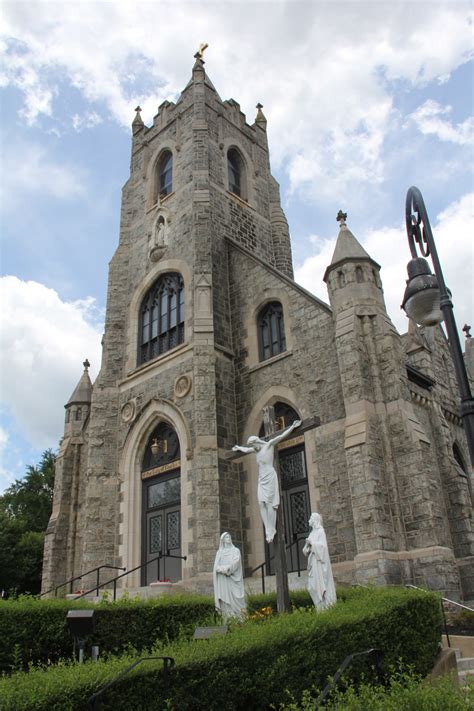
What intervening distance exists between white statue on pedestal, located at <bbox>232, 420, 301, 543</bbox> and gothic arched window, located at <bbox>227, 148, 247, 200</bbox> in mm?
15162

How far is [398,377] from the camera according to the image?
48.3 ft

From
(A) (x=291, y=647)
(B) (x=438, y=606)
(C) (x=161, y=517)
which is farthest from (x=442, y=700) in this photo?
(C) (x=161, y=517)

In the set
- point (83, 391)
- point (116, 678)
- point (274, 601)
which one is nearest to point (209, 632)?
point (116, 678)

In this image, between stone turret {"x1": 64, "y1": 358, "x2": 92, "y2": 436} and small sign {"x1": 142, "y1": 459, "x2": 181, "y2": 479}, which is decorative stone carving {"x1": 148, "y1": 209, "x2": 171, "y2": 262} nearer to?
stone turret {"x1": 64, "y1": 358, "x2": 92, "y2": 436}

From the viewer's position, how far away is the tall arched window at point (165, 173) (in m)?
24.8

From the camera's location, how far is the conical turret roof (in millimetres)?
24428

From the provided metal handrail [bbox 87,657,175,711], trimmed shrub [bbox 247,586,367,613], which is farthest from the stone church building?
metal handrail [bbox 87,657,175,711]

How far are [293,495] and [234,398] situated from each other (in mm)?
3675

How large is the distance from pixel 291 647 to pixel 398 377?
28.6 feet

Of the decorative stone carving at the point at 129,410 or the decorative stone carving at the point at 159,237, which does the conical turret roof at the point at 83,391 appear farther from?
the decorative stone carving at the point at 159,237

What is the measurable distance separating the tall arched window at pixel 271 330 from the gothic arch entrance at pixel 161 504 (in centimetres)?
387

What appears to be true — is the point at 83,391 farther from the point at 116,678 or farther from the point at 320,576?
the point at 116,678

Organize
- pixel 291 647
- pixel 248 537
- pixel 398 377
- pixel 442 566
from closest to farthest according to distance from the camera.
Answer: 1. pixel 291 647
2. pixel 442 566
3. pixel 398 377
4. pixel 248 537

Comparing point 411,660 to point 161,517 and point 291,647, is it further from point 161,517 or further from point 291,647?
point 161,517
